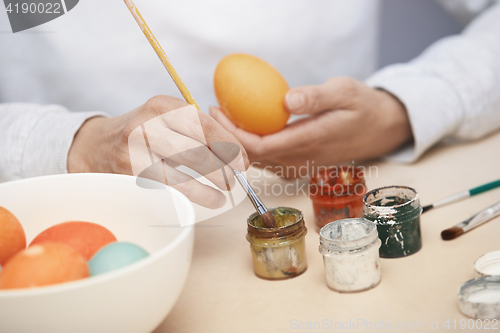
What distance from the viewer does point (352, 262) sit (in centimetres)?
52

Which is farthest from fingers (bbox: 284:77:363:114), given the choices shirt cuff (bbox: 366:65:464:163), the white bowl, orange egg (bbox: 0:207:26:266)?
orange egg (bbox: 0:207:26:266)

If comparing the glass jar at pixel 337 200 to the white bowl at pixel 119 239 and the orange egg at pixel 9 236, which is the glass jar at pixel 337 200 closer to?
the white bowl at pixel 119 239

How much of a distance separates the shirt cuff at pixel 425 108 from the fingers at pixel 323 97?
0.13 meters

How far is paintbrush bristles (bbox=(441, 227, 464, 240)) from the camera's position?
607 millimetres

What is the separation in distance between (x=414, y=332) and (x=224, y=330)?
21 cm

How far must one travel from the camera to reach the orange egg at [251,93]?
0.80m

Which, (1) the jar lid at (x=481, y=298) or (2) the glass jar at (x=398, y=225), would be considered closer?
(1) the jar lid at (x=481, y=298)

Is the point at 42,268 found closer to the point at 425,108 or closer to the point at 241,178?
the point at 241,178

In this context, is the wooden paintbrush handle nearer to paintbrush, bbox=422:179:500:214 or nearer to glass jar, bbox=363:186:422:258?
glass jar, bbox=363:186:422:258

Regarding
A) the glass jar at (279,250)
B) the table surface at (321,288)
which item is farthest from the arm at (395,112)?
the glass jar at (279,250)

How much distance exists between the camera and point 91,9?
109 centimetres

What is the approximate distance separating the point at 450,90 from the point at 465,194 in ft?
1.30

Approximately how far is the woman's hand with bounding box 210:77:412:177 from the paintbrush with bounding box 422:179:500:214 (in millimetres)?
271

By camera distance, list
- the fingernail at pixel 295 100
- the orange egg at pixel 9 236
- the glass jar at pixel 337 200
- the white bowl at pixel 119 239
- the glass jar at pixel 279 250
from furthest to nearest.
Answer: the fingernail at pixel 295 100 < the glass jar at pixel 337 200 < the glass jar at pixel 279 250 < the orange egg at pixel 9 236 < the white bowl at pixel 119 239
